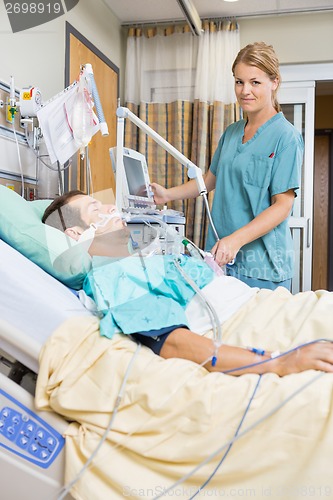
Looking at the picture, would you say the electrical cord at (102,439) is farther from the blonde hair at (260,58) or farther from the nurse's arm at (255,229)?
the blonde hair at (260,58)

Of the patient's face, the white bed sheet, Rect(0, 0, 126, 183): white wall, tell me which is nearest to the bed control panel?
the white bed sheet

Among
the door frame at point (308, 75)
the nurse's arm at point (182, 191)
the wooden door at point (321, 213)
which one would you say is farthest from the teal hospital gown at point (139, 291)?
the wooden door at point (321, 213)

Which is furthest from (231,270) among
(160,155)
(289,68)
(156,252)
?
(289,68)

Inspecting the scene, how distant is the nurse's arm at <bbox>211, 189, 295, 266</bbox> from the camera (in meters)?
1.76

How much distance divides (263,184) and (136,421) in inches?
50.3

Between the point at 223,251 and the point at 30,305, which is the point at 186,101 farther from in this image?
the point at 30,305

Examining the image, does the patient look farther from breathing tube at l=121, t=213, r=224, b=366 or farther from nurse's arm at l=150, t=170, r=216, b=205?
nurse's arm at l=150, t=170, r=216, b=205

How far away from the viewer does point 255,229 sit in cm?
189

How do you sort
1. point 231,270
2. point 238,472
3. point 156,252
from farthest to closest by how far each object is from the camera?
point 231,270 < point 156,252 < point 238,472

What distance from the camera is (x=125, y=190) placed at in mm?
2486

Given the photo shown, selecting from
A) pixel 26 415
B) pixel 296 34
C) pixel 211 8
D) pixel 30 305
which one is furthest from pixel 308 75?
pixel 26 415

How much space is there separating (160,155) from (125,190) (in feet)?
5.14

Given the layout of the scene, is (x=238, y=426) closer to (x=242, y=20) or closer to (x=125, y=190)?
(x=125, y=190)

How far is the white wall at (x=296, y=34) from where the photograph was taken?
3.92m
